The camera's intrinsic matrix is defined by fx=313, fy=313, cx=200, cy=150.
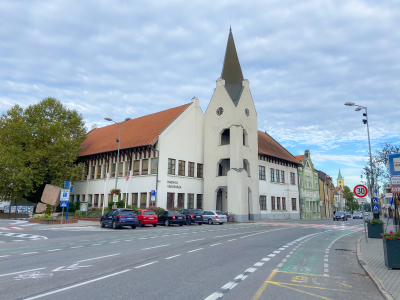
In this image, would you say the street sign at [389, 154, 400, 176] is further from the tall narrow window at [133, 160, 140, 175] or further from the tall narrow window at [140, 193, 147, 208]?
the tall narrow window at [133, 160, 140, 175]

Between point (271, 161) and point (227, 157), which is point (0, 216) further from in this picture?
point (271, 161)

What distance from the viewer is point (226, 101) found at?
4106 cm

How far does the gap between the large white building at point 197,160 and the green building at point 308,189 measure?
8.62m

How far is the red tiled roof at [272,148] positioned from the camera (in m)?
46.6

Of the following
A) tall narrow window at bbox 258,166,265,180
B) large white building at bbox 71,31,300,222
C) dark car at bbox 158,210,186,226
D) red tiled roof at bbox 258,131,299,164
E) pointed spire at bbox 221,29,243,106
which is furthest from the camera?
red tiled roof at bbox 258,131,299,164

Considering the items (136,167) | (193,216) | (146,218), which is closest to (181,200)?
(136,167)

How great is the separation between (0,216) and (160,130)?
2131cm

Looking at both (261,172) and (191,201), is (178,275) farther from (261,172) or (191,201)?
(261,172)

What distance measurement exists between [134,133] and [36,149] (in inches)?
493

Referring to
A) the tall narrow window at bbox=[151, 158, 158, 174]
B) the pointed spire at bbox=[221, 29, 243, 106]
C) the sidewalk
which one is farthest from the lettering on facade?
the sidewalk

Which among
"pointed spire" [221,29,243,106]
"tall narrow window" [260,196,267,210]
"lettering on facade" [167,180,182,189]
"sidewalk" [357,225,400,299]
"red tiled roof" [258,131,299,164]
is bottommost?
"sidewalk" [357,225,400,299]

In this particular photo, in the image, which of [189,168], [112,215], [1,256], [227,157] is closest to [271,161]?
[227,157]

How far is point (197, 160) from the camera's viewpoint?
1617 inches

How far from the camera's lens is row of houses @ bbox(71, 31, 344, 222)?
1437 inches
